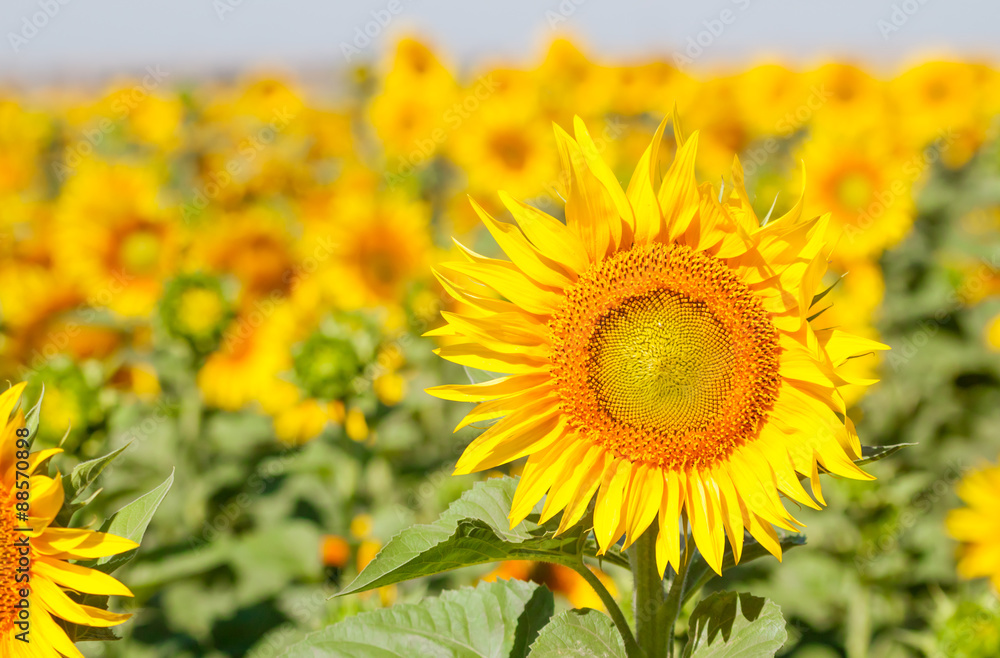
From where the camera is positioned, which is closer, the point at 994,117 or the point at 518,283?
the point at 518,283

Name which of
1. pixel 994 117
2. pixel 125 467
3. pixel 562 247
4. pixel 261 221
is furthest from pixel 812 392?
pixel 994 117

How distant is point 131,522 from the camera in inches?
56.4

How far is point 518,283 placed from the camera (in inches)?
58.5

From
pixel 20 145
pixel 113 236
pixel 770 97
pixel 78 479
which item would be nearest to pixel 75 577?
pixel 78 479

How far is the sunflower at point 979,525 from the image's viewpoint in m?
3.23

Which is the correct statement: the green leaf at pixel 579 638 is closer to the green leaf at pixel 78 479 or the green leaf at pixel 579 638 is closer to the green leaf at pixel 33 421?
the green leaf at pixel 78 479

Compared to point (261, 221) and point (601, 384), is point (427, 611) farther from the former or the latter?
point (261, 221)

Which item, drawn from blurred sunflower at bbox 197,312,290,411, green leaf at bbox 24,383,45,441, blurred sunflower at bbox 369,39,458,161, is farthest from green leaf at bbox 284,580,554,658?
blurred sunflower at bbox 369,39,458,161

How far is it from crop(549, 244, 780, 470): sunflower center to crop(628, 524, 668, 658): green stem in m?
0.15

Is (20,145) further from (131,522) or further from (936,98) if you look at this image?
(936,98)

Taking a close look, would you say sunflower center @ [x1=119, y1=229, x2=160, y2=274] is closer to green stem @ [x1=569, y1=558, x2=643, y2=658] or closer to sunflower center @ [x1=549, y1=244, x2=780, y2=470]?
sunflower center @ [x1=549, y1=244, x2=780, y2=470]

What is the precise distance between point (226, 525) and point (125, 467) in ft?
1.86

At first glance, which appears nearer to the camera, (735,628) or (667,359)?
(735,628)

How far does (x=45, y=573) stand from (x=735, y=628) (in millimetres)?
1105
